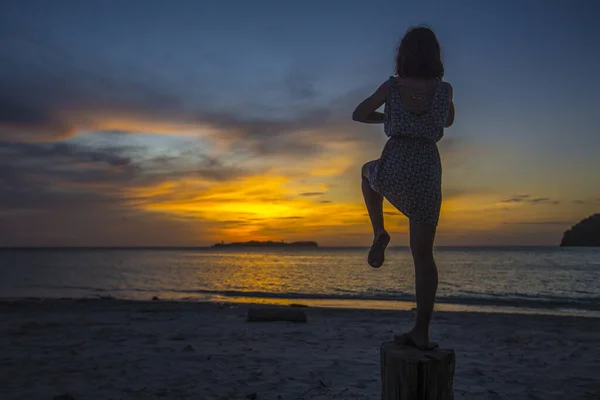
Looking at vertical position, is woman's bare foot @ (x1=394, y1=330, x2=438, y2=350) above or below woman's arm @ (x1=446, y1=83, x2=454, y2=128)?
below

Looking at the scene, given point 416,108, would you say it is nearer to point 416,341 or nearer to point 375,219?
point 375,219

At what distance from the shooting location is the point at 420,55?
3.64 metres

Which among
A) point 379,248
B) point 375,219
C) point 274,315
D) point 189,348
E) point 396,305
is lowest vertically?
point 396,305

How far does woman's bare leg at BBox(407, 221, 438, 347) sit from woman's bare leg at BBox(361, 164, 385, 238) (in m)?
0.34

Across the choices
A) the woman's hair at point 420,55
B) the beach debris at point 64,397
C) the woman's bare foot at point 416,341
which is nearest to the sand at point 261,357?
the beach debris at point 64,397

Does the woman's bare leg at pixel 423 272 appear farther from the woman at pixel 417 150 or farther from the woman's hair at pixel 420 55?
the woman's hair at pixel 420 55

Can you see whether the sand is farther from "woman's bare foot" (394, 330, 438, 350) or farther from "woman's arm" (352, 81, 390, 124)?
"woman's arm" (352, 81, 390, 124)

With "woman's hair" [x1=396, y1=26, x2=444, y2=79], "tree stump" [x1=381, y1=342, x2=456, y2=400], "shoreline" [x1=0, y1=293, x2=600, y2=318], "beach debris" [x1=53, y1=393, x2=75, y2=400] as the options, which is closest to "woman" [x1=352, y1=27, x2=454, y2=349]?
"woman's hair" [x1=396, y1=26, x2=444, y2=79]

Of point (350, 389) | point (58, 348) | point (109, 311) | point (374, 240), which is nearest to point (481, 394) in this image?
point (350, 389)

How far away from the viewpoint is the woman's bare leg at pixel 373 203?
152 inches

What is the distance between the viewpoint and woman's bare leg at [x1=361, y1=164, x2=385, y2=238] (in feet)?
12.7

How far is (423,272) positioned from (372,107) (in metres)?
1.27

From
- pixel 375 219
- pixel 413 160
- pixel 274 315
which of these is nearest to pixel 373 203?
pixel 375 219

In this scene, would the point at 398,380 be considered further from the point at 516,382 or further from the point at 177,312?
the point at 177,312
